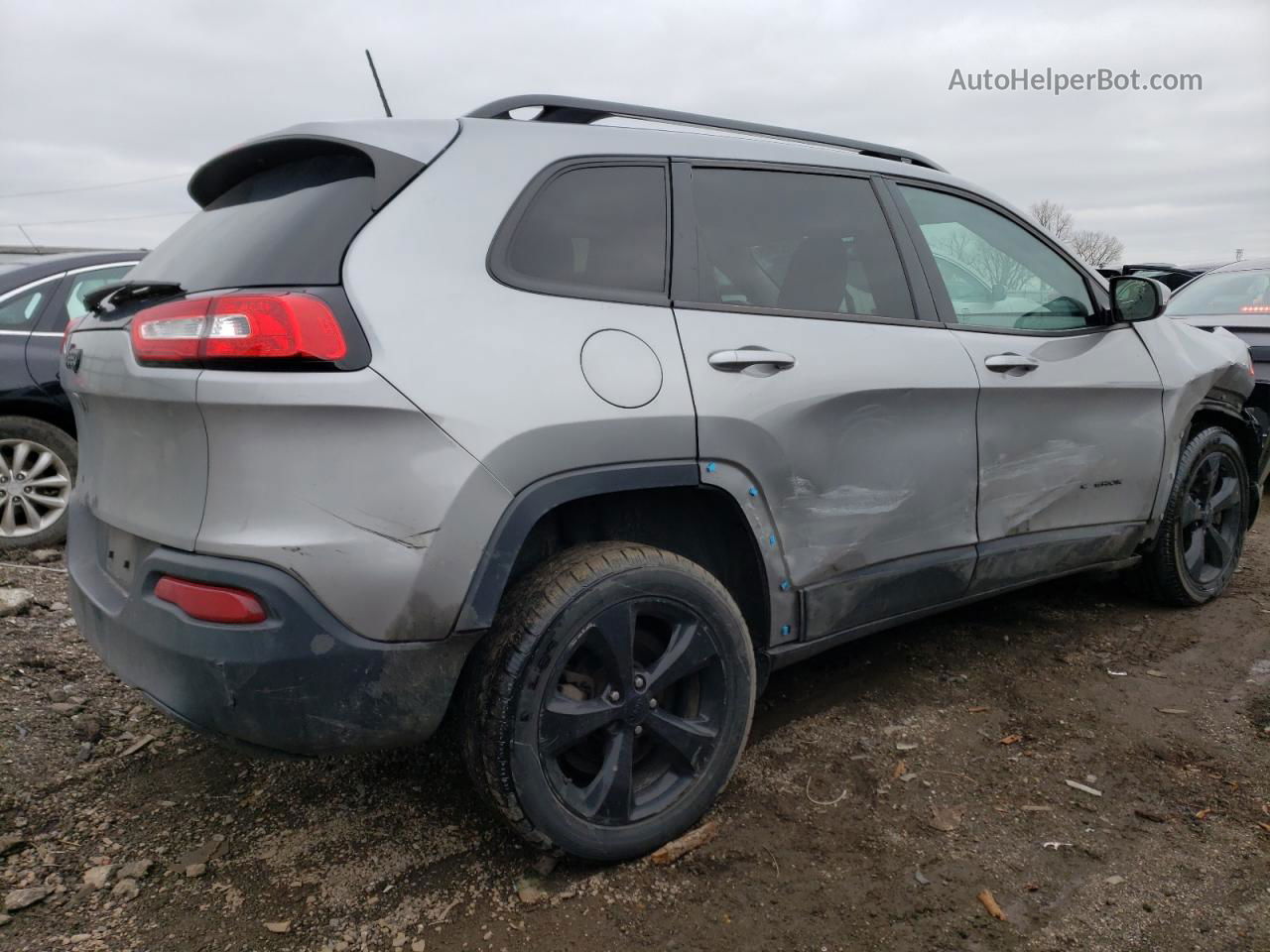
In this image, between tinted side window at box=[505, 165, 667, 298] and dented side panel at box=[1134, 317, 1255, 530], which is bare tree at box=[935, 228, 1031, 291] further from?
tinted side window at box=[505, 165, 667, 298]

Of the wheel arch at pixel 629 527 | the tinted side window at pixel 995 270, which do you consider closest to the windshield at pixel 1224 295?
the tinted side window at pixel 995 270

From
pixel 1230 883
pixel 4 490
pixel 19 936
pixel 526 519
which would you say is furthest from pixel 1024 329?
pixel 4 490

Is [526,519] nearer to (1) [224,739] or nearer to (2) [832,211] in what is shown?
(1) [224,739]

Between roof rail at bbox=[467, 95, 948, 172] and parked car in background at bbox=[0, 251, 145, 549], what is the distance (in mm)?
3381

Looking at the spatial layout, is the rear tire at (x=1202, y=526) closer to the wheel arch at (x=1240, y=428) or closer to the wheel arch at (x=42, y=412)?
the wheel arch at (x=1240, y=428)

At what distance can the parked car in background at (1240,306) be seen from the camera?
5879 mm

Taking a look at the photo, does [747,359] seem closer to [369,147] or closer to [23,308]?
[369,147]

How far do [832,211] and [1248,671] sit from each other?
2.34 meters

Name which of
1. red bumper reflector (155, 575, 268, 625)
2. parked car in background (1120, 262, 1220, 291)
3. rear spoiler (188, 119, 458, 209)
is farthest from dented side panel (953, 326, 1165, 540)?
parked car in background (1120, 262, 1220, 291)

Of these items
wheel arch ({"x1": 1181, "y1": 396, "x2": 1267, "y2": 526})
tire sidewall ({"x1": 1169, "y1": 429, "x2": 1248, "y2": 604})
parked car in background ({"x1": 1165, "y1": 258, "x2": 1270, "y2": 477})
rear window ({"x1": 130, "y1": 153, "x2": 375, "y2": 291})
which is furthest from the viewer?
parked car in background ({"x1": 1165, "y1": 258, "x2": 1270, "y2": 477})

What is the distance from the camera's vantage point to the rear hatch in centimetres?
186

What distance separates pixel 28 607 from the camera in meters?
3.79

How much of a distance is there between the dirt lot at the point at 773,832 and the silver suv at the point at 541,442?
23 centimetres

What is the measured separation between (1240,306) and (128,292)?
283 inches
